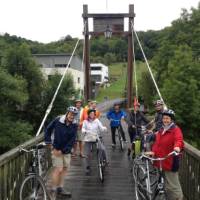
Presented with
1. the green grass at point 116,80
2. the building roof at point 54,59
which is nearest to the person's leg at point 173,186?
the building roof at point 54,59

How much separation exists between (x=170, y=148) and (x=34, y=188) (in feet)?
5.75

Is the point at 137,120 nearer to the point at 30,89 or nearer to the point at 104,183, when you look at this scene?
the point at 104,183

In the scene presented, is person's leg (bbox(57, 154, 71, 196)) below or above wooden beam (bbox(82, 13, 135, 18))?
below

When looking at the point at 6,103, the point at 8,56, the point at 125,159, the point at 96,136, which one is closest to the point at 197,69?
the point at 6,103

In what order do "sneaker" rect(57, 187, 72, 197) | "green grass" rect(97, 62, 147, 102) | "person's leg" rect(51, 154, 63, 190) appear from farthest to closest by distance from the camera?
"green grass" rect(97, 62, 147, 102) < "sneaker" rect(57, 187, 72, 197) < "person's leg" rect(51, 154, 63, 190)

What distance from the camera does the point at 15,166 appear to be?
5977 millimetres

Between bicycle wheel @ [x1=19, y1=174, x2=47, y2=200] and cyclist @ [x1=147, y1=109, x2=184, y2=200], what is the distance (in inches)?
57.8

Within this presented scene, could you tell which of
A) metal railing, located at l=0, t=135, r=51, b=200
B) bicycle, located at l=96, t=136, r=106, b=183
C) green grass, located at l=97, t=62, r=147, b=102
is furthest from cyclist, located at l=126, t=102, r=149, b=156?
green grass, located at l=97, t=62, r=147, b=102

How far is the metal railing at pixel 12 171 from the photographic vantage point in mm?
5383

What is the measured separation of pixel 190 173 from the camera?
6551 mm

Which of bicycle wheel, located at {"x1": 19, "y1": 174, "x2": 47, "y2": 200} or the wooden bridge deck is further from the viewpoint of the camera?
the wooden bridge deck

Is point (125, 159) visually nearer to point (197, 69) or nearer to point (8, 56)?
point (197, 69)

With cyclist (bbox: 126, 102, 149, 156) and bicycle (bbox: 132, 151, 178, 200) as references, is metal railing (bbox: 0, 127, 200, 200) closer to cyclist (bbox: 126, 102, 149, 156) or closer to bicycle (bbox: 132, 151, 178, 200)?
bicycle (bbox: 132, 151, 178, 200)

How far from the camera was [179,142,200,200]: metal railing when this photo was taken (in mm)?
6016
